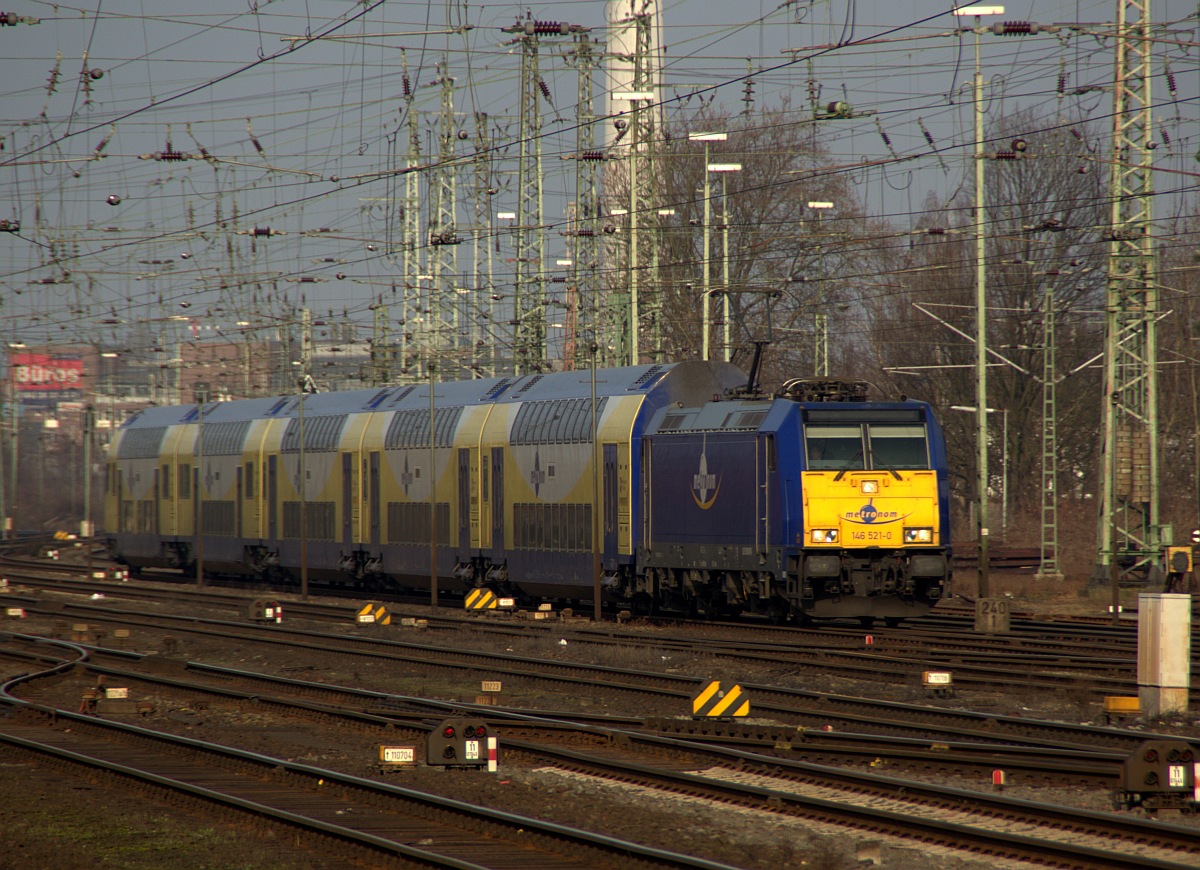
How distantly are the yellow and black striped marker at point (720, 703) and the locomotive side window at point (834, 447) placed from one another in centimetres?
959

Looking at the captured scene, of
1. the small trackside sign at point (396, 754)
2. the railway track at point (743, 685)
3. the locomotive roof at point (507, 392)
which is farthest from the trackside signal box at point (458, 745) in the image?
the locomotive roof at point (507, 392)

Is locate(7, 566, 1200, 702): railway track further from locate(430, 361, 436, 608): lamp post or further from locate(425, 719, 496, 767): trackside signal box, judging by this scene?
locate(425, 719, 496, 767): trackside signal box

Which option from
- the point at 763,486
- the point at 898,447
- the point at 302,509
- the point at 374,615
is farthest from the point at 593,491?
the point at 302,509

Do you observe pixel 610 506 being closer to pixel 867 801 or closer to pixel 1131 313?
pixel 1131 313

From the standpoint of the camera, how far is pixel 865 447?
26.3m

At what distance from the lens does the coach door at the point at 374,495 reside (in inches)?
1560

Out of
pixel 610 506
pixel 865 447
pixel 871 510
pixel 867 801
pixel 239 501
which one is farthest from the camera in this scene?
pixel 239 501

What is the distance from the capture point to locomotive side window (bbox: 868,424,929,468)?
26.4 m

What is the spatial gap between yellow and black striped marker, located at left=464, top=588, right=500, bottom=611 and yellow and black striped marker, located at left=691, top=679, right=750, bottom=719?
15.7 meters

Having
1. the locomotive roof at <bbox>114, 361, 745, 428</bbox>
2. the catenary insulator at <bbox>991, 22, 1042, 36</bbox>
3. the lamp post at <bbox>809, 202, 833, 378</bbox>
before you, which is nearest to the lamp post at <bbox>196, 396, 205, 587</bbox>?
the locomotive roof at <bbox>114, 361, 745, 428</bbox>

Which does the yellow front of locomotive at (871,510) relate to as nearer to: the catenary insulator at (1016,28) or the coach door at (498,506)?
the catenary insulator at (1016,28)

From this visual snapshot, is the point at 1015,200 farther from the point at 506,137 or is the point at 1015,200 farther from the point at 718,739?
A: the point at 718,739

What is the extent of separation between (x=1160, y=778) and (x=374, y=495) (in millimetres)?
29360

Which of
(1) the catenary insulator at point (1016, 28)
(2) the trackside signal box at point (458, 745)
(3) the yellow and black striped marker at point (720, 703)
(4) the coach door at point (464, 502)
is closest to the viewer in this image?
(2) the trackside signal box at point (458, 745)
